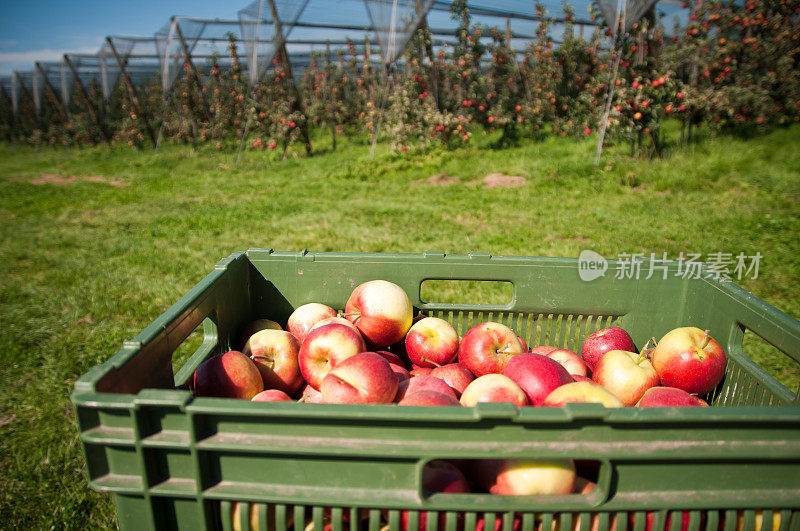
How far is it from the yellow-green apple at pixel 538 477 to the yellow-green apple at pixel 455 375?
0.63 meters

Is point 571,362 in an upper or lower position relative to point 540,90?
lower

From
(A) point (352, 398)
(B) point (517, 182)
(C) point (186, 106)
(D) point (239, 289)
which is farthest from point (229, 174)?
(A) point (352, 398)

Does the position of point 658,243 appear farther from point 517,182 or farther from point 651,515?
point 651,515

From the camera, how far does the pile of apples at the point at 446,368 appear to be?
1457 mm

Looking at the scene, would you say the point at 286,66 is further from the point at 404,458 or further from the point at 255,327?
the point at 404,458

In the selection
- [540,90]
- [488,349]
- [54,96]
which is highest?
[54,96]

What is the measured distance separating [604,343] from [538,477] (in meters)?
1.01

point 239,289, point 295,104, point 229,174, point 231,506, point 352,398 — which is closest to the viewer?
point 231,506

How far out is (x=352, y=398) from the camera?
4.79 ft

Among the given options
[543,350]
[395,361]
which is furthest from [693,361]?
[395,361]

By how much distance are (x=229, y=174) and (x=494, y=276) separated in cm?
864

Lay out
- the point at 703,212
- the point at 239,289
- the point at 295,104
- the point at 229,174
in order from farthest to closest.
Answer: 1. the point at 295,104
2. the point at 229,174
3. the point at 703,212
4. the point at 239,289

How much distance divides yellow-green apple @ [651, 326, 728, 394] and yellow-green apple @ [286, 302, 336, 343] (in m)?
1.23

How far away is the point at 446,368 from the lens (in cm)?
189
